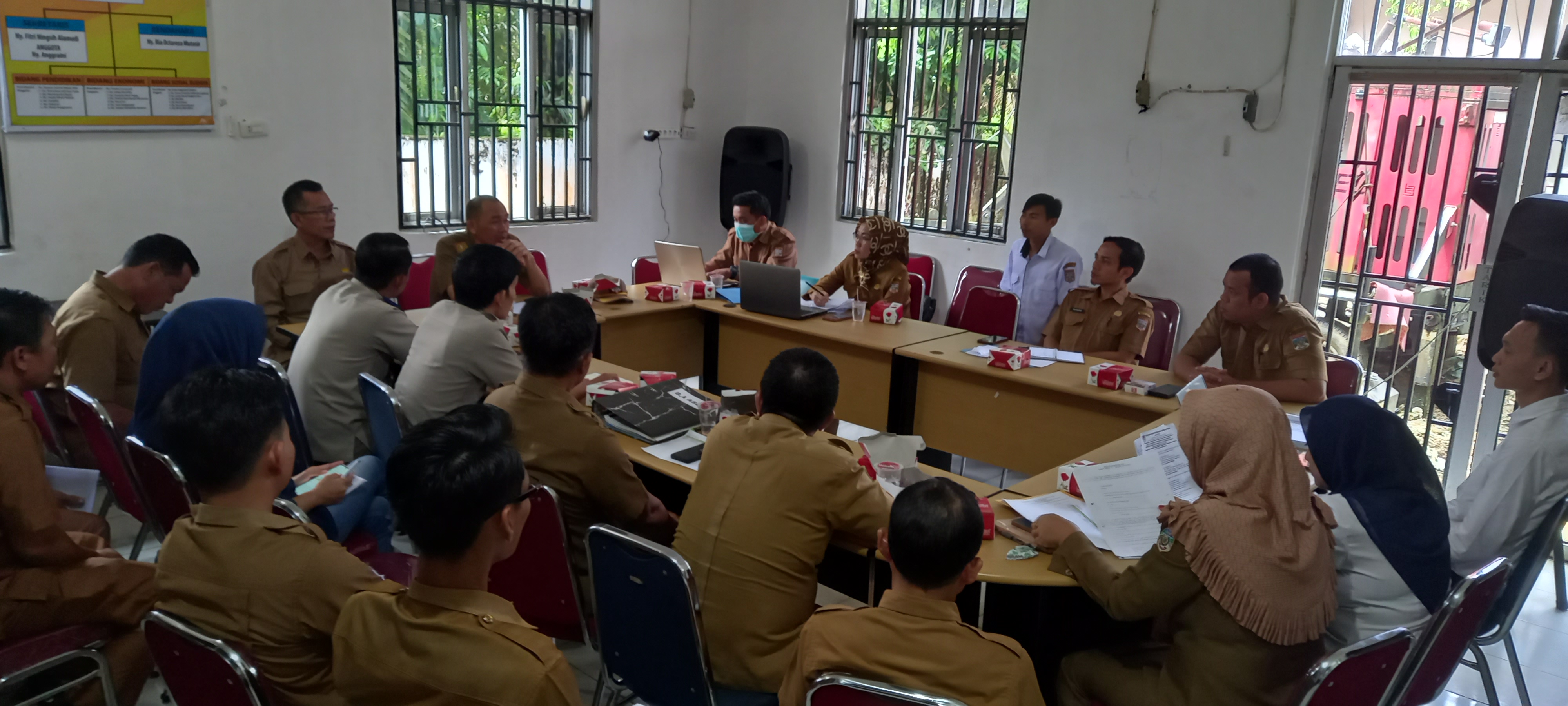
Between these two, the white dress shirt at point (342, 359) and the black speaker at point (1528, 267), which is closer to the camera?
the white dress shirt at point (342, 359)

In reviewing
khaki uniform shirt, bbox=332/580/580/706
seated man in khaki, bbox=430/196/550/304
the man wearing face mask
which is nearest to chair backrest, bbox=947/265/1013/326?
the man wearing face mask

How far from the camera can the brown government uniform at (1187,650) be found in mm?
2014

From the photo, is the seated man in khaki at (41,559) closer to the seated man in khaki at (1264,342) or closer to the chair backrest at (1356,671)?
the chair backrest at (1356,671)

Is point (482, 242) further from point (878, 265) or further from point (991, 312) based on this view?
point (991, 312)

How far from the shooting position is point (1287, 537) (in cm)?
199

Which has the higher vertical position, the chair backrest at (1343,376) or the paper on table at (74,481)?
the chair backrest at (1343,376)

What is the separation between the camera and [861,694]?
1.64 m

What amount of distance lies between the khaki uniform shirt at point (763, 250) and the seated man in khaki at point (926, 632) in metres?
4.46

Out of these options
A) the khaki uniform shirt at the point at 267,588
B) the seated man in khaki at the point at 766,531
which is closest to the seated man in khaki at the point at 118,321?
the khaki uniform shirt at the point at 267,588

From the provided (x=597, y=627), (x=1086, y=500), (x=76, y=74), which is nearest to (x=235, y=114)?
(x=76, y=74)

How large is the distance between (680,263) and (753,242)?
71cm

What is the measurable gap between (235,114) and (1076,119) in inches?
188

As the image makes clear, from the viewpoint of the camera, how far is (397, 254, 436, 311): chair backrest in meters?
5.32

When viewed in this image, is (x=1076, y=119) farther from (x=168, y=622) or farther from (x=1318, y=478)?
(x=168, y=622)
